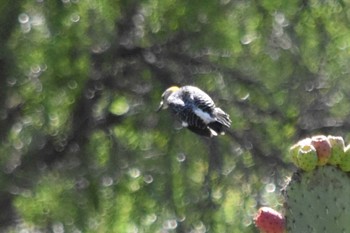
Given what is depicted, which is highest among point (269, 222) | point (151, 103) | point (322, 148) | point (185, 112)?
point (322, 148)

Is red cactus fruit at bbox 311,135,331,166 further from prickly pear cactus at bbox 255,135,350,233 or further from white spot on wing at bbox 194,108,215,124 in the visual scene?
white spot on wing at bbox 194,108,215,124

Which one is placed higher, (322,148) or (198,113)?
(322,148)

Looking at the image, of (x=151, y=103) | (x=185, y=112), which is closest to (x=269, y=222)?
(x=185, y=112)

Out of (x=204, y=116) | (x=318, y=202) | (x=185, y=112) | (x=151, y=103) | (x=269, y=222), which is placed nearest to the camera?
(x=269, y=222)

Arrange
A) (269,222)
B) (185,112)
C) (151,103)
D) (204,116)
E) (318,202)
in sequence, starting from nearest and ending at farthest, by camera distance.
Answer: (269,222) → (318,202) → (204,116) → (185,112) → (151,103)

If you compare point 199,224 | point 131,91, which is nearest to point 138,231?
point 199,224

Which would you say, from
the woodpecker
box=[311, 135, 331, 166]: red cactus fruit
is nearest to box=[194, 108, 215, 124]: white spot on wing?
the woodpecker

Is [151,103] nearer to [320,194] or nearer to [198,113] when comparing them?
[198,113]

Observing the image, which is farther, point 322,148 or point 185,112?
point 185,112
